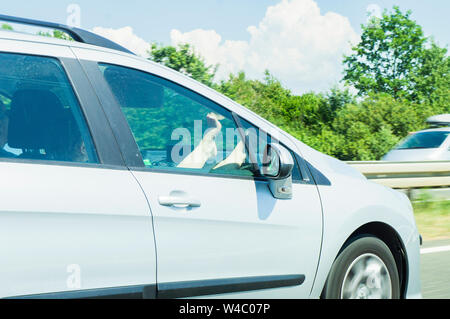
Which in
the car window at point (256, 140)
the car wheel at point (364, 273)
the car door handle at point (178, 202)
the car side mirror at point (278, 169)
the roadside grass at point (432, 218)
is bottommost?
the roadside grass at point (432, 218)

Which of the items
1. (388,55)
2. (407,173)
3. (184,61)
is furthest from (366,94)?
(407,173)

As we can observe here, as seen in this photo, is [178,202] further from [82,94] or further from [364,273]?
[364,273]

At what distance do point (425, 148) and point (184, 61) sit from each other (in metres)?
8.00

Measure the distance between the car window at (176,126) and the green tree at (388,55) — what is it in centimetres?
5278

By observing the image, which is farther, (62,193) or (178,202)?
(178,202)

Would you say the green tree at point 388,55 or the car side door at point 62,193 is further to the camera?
the green tree at point 388,55

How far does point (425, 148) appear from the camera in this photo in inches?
580

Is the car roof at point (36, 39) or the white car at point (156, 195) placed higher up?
the car roof at point (36, 39)

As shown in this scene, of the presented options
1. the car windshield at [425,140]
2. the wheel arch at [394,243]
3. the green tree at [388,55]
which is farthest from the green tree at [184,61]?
the green tree at [388,55]

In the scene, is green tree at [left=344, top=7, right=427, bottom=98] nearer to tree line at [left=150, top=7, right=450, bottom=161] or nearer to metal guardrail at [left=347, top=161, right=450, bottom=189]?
tree line at [left=150, top=7, right=450, bottom=161]

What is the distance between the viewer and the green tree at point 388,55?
181 feet

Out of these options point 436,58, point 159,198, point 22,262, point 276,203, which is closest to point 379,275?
point 276,203

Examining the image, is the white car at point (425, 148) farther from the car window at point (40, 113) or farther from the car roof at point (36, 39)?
the car window at point (40, 113)

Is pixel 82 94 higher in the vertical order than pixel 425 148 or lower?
higher
